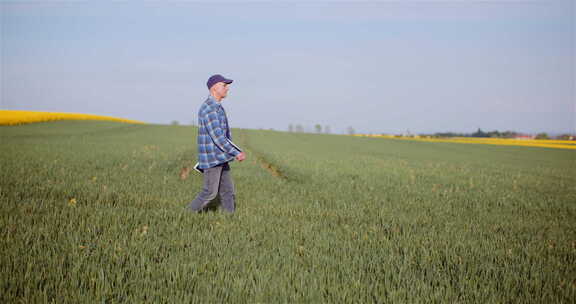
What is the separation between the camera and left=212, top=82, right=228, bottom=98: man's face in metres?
4.71

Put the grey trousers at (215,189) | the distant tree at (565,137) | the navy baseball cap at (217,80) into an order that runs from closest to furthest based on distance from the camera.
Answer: the navy baseball cap at (217,80) → the grey trousers at (215,189) → the distant tree at (565,137)

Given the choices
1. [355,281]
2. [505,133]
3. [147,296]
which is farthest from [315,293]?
[505,133]

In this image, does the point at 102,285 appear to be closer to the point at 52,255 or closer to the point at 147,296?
the point at 147,296

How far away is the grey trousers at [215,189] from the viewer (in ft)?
16.4

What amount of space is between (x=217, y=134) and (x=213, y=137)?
8 cm

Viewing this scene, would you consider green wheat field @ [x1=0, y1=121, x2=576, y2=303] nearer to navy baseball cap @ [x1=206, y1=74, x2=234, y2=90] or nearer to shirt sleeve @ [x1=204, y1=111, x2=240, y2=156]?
shirt sleeve @ [x1=204, y1=111, x2=240, y2=156]

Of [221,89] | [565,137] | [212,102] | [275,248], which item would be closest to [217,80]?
[221,89]

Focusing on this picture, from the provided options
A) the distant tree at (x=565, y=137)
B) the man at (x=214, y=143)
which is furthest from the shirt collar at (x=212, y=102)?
the distant tree at (x=565, y=137)

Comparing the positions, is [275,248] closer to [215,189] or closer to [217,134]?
[215,189]

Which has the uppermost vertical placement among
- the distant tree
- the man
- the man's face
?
the distant tree

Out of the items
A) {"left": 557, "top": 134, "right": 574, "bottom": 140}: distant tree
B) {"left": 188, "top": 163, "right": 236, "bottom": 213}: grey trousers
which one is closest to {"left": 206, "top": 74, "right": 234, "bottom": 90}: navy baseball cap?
{"left": 188, "top": 163, "right": 236, "bottom": 213}: grey trousers

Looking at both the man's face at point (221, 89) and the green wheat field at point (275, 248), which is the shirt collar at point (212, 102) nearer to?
the man's face at point (221, 89)

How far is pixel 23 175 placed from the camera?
25.3 ft

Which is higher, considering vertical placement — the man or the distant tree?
the distant tree
